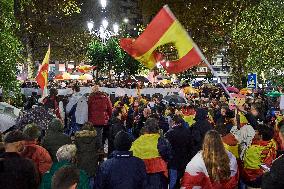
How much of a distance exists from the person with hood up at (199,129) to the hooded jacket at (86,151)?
83.3 inches

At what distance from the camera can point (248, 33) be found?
28.8 m

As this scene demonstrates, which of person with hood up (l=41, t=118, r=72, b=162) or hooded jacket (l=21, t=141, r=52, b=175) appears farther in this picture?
person with hood up (l=41, t=118, r=72, b=162)

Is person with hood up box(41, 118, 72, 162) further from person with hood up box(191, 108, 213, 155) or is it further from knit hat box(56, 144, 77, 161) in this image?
person with hood up box(191, 108, 213, 155)

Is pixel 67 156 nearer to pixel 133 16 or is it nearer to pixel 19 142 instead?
pixel 19 142

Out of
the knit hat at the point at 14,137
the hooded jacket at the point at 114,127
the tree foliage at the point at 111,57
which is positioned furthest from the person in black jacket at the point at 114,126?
the tree foliage at the point at 111,57

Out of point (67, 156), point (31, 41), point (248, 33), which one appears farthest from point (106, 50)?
point (67, 156)

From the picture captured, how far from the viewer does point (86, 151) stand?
29.5 ft

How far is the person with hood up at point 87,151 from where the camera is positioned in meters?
8.96

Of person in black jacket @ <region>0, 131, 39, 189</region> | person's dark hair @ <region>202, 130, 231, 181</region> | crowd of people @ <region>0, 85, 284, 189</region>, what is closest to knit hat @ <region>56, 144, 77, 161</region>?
crowd of people @ <region>0, 85, 284, 189</region>

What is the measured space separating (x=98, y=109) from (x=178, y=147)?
146 inches

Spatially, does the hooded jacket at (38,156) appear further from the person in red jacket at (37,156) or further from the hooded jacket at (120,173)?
the hooded jacket at (120,173)

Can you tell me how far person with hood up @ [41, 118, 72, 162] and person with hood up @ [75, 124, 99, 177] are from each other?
730 millimetres

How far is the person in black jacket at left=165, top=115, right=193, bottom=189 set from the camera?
984 cm

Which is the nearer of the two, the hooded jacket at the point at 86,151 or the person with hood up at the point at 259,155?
the person with hood up at the point at 259,155
